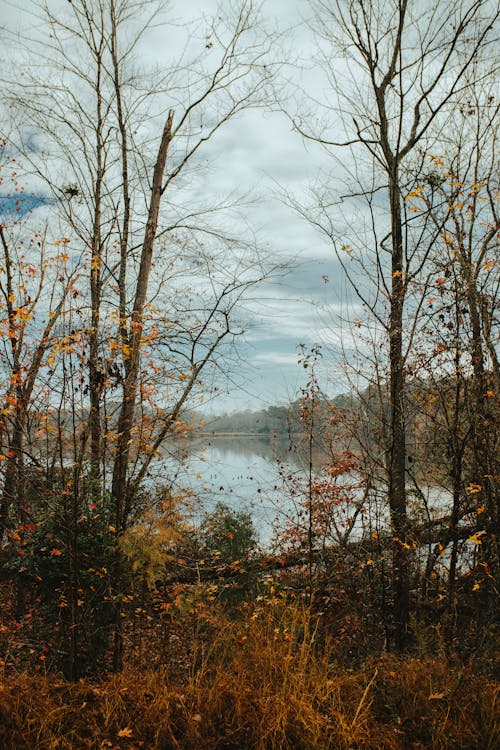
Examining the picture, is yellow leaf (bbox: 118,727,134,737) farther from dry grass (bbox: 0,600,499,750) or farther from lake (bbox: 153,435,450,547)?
lake (bbox: 153,435,450,547)

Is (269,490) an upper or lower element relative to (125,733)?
upper

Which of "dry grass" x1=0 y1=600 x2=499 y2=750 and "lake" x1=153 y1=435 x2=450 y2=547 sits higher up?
"lake" x1=153 y1=435 x2=450 y2=547

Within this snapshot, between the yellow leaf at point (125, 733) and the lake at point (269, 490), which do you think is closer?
the yellow leaf at point (125, 733)

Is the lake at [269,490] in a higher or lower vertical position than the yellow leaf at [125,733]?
higher

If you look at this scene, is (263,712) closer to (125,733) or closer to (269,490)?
(125,733)

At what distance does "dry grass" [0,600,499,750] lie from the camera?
9.15ft

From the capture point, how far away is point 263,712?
288 centimetres

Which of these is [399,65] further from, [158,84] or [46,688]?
[46,688]

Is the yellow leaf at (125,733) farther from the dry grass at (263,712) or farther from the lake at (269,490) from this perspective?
the lake at (269,490)

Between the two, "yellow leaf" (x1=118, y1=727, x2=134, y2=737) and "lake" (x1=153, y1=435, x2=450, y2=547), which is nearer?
"yellow leaf" (x1=118, y1=727, x2=134, y2=737)

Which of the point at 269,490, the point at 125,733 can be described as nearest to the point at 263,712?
the point at 125,733

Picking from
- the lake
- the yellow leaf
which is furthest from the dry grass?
the lake

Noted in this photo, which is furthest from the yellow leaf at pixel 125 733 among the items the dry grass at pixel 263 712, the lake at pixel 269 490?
the lake at pixel 269 490

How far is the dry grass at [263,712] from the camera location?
2.79 metres
